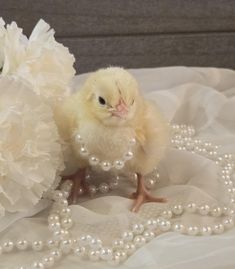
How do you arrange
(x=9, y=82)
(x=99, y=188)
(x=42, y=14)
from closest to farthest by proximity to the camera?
1. (x=9, y=82)
2. (x=99, y=188)
3. (x=42, y=14)

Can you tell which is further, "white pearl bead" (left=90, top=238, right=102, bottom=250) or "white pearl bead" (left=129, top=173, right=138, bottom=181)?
"white pearl bead" (left=129, top=173, right=138, bottom=181)

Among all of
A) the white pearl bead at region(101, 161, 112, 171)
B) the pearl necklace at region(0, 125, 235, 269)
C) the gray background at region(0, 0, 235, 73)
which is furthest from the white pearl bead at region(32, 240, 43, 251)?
the gray background at region(0, 0, 235, 73)

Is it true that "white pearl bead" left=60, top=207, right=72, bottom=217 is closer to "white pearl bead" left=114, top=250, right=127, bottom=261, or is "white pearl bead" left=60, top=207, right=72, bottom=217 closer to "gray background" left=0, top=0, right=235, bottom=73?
"white pearl bead" left=114, top=250, right=127, bottom=261

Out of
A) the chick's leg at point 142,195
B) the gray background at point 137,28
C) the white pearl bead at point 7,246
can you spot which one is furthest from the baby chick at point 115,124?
the gray background at point 137,28

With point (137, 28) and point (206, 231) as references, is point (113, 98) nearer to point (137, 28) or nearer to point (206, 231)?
point (206, 231)

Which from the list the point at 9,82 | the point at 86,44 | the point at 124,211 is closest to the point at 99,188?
the point at 124,211

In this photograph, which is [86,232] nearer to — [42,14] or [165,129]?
[165,129]

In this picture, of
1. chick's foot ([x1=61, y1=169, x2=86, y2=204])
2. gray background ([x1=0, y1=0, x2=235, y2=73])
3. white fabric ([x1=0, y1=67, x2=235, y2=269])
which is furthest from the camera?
gray background ([x1=0, y1=0, x2=235, y2=73])

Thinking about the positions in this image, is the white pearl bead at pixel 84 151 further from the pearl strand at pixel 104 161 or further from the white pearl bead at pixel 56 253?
the white pearl bead at pixel 56 253
